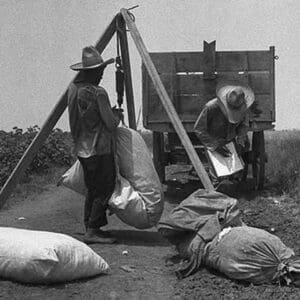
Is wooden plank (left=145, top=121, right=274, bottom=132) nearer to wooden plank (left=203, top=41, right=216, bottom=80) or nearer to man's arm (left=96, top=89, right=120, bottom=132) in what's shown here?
wooden plank (left=203, top=41, right=216, bottom=80)

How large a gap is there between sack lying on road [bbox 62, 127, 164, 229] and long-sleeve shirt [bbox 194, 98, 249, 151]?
1769 mm

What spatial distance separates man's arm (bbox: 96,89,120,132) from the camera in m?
6.53

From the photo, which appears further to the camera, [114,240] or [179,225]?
[114,240]

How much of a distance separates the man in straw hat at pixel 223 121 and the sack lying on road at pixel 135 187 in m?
1.72

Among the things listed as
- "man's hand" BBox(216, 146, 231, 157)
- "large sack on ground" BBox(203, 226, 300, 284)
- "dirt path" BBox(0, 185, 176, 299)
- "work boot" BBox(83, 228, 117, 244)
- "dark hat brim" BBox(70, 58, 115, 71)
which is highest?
"dark hat brim" BBox(70, 58, 115, 71)

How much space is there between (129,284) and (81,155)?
1901 mm

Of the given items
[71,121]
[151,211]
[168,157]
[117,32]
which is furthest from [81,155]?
[168,157]

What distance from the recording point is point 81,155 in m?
6.66

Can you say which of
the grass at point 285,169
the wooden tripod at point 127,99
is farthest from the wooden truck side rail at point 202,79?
the wooden tripod at point 127,99

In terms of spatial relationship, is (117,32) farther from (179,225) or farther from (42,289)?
(42,289)

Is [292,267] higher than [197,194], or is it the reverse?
[197,194]

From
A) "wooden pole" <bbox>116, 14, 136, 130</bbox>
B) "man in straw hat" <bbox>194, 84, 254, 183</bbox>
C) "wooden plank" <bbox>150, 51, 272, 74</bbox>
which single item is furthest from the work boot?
"wooden plank" <bbox>150, 51, 272, 74</bbox>

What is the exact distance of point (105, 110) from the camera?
654cm

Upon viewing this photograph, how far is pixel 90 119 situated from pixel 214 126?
8.29 ft
